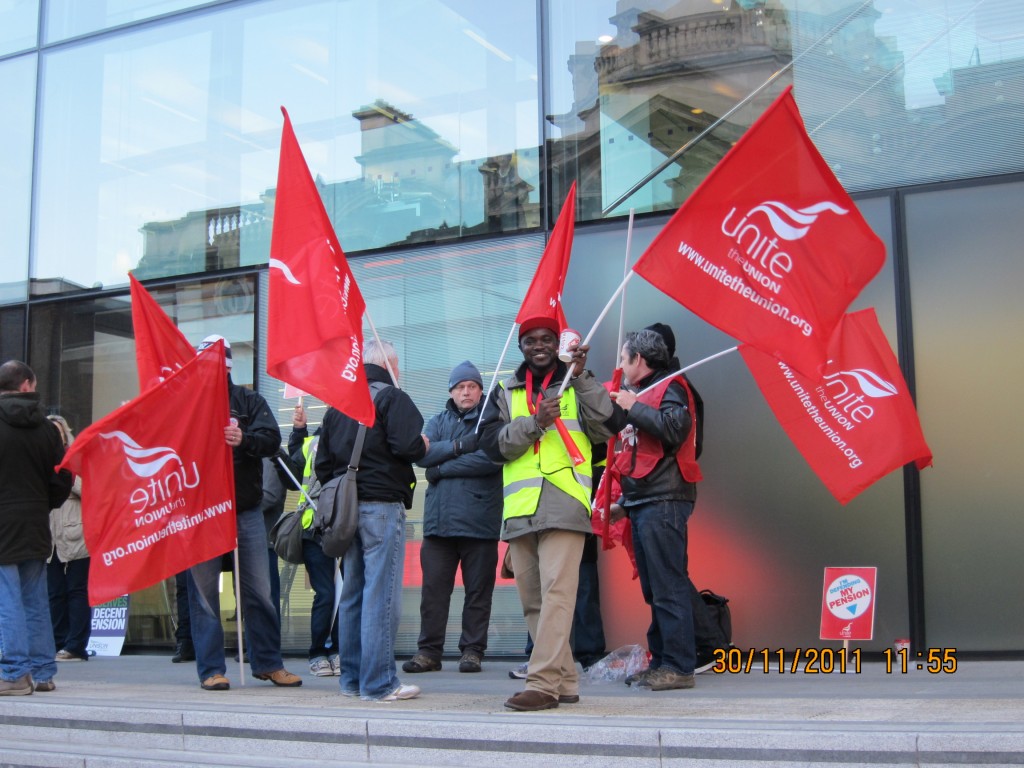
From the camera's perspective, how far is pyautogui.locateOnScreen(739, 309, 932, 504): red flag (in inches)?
287

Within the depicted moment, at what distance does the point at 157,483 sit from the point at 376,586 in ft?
5.43

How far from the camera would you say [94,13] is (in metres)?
12.1

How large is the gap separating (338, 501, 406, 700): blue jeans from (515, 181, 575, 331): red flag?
1331mm

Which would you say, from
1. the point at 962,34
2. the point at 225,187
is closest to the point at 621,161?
the point at 962,34

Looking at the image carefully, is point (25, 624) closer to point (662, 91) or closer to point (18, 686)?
point (18, 686)

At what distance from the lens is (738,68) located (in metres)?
9.00

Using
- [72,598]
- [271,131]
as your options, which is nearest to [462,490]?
[72,598]

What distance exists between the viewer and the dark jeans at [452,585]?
845 centimetres

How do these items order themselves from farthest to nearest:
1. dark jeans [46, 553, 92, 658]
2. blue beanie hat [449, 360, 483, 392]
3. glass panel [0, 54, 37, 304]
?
1. glass panel [0, 54, 37, 304]
2. dark jeans [46, 553, 92, 658]
3. blue beanie hat [449, 360, 483, 392]

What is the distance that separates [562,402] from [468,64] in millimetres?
4920

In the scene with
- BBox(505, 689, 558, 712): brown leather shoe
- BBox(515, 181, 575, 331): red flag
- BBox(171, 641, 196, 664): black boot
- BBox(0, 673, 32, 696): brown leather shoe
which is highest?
BBox(515, 181, 575, 331): red flag

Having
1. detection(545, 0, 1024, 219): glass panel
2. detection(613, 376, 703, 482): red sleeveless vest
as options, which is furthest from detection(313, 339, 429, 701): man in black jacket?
detection(545, 0, 1024, 219): glass panel

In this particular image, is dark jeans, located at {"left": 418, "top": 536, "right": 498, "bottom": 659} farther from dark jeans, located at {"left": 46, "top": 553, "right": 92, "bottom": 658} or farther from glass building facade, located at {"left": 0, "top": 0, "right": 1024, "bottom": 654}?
dark jeans, located at {"left": 46, "top": 553, "right": 92, "bottom": 658}

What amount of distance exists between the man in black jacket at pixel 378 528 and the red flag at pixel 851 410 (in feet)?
7.22
